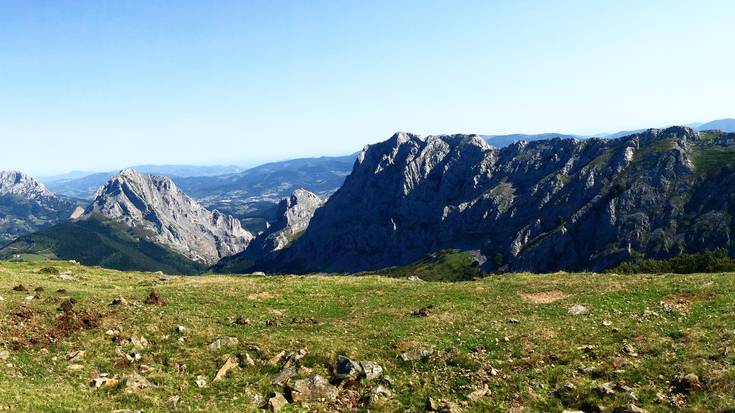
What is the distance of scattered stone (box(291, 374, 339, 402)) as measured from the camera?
23203mm

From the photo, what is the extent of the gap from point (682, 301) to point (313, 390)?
28.5 metres

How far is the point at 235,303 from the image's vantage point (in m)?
41.4

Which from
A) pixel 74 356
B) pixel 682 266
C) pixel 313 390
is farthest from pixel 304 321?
pixel 682 266

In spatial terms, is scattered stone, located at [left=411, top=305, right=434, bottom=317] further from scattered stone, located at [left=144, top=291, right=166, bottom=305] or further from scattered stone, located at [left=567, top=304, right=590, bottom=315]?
scattered stone, located at [left=144, top=291, right=166, bottom=305]

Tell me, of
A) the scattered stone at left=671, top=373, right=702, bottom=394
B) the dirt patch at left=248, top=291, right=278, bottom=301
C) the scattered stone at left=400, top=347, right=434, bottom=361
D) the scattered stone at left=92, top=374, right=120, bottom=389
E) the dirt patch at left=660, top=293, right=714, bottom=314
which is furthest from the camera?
the dirt patch at left=248, top=291, right=278, bottom=301

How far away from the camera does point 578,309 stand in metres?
35.9

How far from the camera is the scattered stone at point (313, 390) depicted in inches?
914

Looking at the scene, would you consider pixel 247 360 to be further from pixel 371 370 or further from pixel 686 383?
pixel 686 383

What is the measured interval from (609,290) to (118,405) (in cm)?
3718

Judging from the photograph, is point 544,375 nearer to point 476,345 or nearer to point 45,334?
point 476,345

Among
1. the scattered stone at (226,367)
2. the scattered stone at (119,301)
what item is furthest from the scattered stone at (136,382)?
the scattered stone at (119,301)

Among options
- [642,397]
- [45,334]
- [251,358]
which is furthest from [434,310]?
[45,334]

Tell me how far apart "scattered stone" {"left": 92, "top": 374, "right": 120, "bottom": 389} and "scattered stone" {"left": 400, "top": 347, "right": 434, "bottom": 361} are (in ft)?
49.1

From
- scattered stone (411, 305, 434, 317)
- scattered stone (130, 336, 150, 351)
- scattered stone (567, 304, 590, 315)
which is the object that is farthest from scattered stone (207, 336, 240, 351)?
scattered stone (567, 304, 590, 315)
